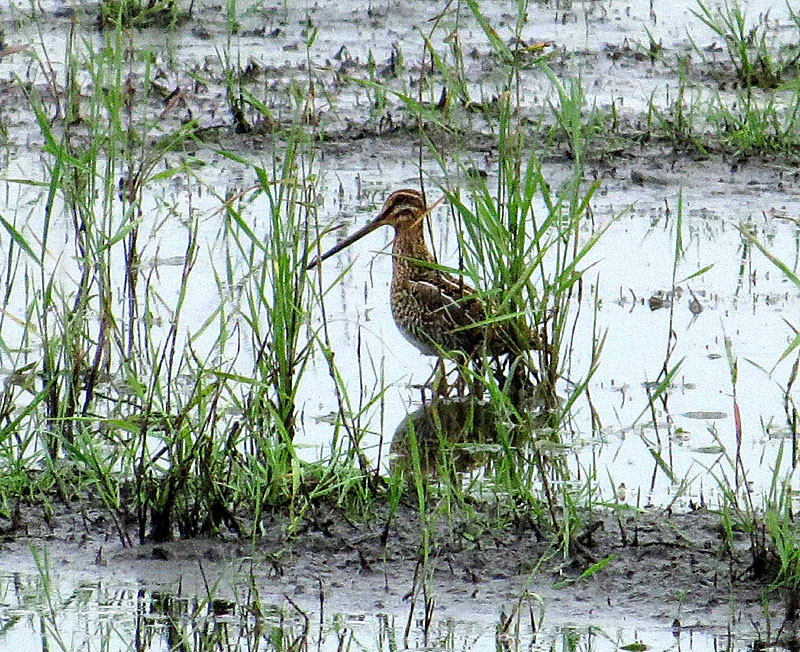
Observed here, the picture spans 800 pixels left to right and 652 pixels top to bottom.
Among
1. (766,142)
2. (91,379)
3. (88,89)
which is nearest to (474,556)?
(91,379)

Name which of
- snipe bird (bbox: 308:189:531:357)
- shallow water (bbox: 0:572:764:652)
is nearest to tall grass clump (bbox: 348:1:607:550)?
snipe bird (bbox: 308:189:531:357)

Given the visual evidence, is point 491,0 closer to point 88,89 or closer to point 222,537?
point 88,89

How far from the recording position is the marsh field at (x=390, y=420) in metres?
3.81

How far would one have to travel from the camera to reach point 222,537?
4.14 m

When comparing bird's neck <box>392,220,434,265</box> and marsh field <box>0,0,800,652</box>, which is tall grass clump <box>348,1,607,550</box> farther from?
bird's neck <box>392,220,434,265</box>

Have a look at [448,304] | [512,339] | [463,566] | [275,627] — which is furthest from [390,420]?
[275,627]

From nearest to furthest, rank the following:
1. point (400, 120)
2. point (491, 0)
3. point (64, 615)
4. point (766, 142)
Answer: point (64, 615) → point (766, 142) → point (400, 120) → point (491, 0)

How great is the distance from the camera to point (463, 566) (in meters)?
4.00

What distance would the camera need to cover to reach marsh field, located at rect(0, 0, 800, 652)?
3.81m

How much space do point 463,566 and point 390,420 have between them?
130cm

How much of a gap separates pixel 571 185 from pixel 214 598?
6.12 ft

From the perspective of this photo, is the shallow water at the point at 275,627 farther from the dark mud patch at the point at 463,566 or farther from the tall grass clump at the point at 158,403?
the tall grass clump at the point at 158,403

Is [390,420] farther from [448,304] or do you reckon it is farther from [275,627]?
[275,627]

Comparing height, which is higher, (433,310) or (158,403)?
(433,310)
